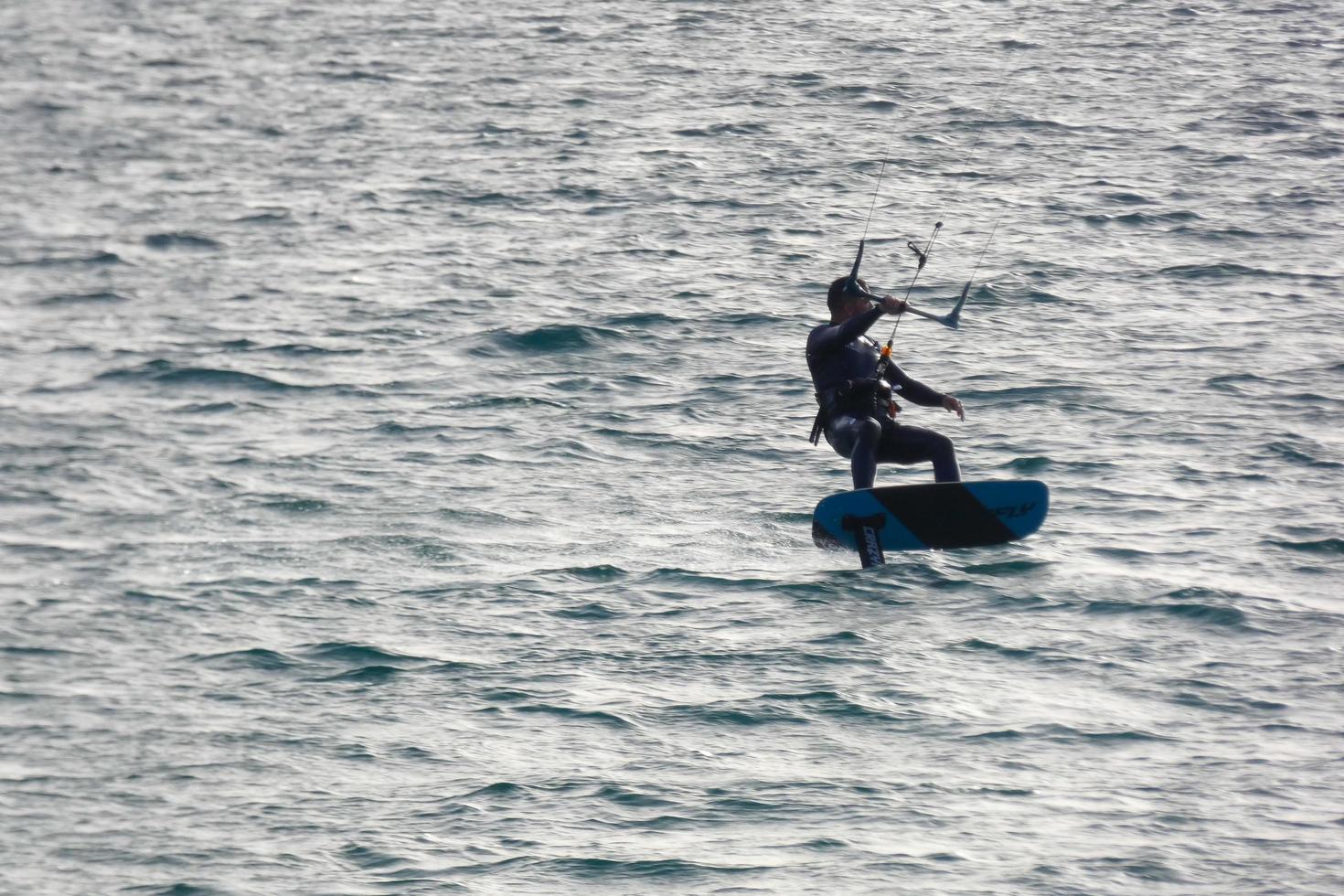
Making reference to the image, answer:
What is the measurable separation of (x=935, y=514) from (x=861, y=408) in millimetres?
827

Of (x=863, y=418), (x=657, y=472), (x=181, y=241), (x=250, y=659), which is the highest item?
(x=863, y=418)

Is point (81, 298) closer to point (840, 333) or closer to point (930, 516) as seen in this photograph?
point (840, 333)

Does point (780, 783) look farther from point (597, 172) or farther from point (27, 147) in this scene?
point (27, 147)

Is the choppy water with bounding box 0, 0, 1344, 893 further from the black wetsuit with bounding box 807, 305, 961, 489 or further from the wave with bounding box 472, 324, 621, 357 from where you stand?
the black wetsuit with bounding box 807, 305, 961, 489

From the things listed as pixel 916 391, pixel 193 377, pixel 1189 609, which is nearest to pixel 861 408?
pixel 916 391

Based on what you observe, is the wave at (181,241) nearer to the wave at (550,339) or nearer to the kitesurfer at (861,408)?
the wave at (550,339)

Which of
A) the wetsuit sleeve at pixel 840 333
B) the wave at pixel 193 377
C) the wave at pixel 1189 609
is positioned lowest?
the wave at pixel 1189 609

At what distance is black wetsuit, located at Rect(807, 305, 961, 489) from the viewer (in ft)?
36.9

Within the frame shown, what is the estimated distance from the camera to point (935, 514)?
11.4 m

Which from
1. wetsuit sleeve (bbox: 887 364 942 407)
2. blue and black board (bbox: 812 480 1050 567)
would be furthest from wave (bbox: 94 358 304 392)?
wetsuit sleeve (bbox: 887 364 942 407)

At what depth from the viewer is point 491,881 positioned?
28.5ft

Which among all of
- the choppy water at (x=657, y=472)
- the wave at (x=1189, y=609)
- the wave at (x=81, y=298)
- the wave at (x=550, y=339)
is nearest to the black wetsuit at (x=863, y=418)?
the choppy water at (x=657, y=472)

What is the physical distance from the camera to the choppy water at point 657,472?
9.27 m

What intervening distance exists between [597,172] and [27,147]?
27.1ft
